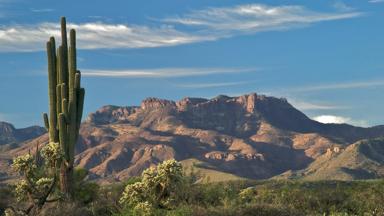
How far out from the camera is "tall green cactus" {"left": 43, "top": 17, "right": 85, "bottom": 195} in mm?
32906

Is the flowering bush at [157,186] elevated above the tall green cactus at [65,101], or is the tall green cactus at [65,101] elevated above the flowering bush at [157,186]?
the tall green cactus at [65,101]

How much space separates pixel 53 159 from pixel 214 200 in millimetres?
8681

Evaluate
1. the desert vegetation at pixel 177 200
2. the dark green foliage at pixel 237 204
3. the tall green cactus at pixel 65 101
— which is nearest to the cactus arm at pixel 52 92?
→ the tall green cactus at pixel 65 101

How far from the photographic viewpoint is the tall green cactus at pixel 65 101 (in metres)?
32.9

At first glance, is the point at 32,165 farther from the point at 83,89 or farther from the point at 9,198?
the point at 9,198

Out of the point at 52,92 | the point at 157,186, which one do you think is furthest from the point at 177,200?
the point at 52,92

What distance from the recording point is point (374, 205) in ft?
116

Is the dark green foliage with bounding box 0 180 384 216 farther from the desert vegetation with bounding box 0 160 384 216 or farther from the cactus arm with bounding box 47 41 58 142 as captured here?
the cactus arm with bounding box 47 41 58 142

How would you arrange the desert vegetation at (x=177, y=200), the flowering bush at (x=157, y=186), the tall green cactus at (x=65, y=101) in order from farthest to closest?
the tall green cactus at (x=65, y=101), the desert vegetation at (x=177, y=200), the flowering bush at (x=157, y=186)

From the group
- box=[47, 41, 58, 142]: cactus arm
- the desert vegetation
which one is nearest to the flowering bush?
the desert vegetation

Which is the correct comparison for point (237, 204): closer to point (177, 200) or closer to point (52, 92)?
point (177, 200)

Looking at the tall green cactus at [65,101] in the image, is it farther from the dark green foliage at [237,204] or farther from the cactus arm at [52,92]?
the dark green foliage at [237,204]

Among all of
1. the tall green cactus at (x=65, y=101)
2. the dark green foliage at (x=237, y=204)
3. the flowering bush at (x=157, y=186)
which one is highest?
the tall green cactus at (x=65, y=101)

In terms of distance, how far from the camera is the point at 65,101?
3278cm
